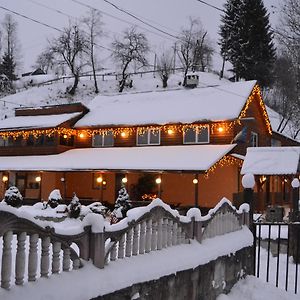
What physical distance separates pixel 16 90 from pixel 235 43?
30.9 metres

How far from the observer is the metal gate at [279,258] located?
1090cm

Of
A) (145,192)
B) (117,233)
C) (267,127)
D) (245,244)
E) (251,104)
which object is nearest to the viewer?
(117,233)

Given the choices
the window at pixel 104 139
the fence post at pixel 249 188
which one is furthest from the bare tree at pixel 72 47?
the fence post at pixel 249 188

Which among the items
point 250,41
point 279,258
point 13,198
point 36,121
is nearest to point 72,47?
point 250,41

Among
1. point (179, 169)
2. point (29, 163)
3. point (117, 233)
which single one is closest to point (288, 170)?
point (179, 169)

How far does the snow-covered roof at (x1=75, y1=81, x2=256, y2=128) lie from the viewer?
28.3 m

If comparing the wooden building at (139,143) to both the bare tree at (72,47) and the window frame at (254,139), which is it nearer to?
the window frame at (254,139)

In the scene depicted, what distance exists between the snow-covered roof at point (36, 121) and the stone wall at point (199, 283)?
70.7 feet

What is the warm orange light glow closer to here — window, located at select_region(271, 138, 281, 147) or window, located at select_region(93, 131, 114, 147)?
window, located at select_region(93, 131, 114, 147)

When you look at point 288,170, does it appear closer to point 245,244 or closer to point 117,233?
point 245,244

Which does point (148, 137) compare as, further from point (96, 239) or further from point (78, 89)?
point (78, 89)

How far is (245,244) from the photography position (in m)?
11.2

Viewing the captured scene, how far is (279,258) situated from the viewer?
47.7ft

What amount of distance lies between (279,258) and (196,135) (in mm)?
14618
